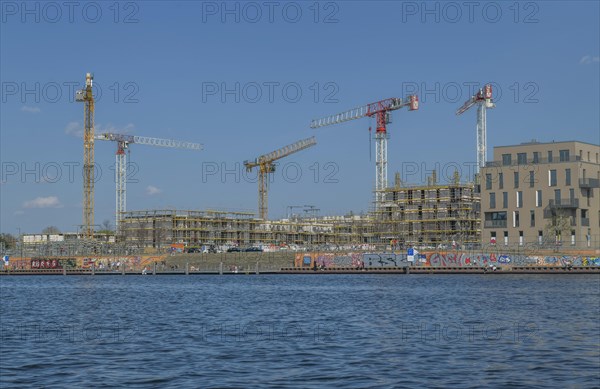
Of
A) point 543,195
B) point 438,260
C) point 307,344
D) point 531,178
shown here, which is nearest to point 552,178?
point 543,195

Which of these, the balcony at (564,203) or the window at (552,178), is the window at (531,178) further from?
the balcony at (564,203)

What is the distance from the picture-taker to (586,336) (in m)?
39.1

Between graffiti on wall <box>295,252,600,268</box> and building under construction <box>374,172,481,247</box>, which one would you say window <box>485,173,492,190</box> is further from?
building under construction <box>374,172,481,247</box>

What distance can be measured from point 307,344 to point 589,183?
346 feet

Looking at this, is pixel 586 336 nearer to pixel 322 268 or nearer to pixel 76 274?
pixel 322 268

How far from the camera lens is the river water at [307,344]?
92.1 ft

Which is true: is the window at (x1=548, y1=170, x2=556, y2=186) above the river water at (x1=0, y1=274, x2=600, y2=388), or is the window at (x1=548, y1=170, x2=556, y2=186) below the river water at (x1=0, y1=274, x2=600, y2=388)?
above

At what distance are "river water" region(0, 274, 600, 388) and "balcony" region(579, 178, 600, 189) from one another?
229ft

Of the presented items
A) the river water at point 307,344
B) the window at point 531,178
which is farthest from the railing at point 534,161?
the river water at point 307,344

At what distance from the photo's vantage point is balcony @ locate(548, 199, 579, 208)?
129125 mm

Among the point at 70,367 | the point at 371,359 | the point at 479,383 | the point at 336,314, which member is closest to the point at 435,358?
the point at 371,359

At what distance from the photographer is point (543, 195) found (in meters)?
133

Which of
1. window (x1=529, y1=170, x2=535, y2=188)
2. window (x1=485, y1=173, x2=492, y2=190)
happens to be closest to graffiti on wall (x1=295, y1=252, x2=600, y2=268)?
window (x1=529, y1=170, x2=535, y2=188)

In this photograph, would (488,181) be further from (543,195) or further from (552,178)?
(552,178)
